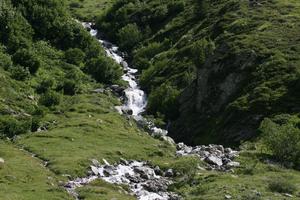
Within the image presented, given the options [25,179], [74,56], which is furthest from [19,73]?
[25,179]

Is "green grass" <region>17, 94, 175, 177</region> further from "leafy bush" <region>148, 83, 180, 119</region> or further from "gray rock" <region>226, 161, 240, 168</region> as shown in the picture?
"leafy bush" <region>148, 83, 180, 119</region>

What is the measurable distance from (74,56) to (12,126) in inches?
2146

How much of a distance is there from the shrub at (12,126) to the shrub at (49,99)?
53.6ft

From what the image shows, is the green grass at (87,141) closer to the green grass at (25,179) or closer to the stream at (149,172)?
the stream at (149,172)

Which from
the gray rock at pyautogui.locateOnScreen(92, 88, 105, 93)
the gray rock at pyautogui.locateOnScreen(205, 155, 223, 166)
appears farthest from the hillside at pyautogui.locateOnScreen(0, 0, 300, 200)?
the gray rock at pyautogui.locateOnScreen(92, 88, 105, 93)

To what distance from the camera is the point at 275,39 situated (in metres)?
127

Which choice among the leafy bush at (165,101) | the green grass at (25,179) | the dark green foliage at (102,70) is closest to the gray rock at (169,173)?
the green grass at (25,179)

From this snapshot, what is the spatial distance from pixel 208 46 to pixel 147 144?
4332 cm

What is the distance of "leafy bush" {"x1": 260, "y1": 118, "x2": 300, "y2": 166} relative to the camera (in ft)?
272

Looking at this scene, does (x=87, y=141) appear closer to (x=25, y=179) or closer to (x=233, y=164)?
(x=233, y=164)

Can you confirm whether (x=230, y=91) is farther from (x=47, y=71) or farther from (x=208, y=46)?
(x=47, y=71)

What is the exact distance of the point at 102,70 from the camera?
471 feet

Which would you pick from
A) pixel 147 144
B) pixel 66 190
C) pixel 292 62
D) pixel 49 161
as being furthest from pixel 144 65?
pixel 66 190

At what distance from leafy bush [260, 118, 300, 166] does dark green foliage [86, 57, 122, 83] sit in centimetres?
6488
